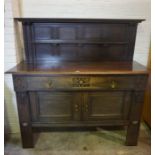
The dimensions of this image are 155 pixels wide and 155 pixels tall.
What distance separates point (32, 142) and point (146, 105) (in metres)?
1.55

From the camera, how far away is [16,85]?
1.49 metres

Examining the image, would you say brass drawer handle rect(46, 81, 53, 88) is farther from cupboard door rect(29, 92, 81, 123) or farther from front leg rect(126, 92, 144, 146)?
front leg rect(126, 92, 144, 146)

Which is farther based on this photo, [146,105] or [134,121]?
[146,105]

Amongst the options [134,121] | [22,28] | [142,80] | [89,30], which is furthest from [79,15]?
[134,121]

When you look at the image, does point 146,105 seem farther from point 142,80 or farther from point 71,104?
point 71,104

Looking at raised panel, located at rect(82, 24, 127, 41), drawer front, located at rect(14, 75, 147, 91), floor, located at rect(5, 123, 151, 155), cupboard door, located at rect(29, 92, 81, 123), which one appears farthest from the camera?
raised panel, located at rect(82, 24, 127, 41)

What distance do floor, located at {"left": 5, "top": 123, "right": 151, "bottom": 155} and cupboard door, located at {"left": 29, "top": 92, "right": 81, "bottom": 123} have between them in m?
0.35

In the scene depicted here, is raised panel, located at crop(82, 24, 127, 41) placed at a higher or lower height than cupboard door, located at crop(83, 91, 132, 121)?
higher

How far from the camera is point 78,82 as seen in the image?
1486 mm

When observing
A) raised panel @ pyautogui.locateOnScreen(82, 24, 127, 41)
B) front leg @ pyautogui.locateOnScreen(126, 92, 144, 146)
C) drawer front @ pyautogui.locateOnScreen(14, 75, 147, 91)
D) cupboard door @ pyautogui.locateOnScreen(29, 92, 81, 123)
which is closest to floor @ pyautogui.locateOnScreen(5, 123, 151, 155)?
front leg @ pyautogui.locateOnScreen(126, 92, 144, 146)

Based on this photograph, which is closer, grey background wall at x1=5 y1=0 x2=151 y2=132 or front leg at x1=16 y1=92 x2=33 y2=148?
front leg at x1=16 y1=92 x2=33 y2=148

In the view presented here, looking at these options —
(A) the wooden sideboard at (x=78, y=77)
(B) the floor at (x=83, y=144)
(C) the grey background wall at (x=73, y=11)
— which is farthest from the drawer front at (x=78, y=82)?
(B) the floor at (x=83, y=144)

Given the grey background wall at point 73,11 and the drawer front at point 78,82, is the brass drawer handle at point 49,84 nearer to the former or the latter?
the drawer front at point 78,82

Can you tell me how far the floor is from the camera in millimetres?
1701
